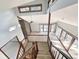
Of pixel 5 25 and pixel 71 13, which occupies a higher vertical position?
pixel 71 13

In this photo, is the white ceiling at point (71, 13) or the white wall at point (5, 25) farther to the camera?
the white wall at point (5, 25)

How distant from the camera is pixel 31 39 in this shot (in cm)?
782

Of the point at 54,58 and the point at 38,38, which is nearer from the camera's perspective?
the point at 54,58

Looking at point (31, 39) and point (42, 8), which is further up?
point (42, 8)

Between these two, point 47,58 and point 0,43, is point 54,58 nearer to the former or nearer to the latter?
point 47,58

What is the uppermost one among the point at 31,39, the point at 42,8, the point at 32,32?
the point at 42,8

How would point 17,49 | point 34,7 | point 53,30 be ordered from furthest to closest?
1. point 53,30
2. point 17,49
3. point 34,7

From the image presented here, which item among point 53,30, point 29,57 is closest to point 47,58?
point 29,57

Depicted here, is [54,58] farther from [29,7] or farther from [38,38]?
[38,38]

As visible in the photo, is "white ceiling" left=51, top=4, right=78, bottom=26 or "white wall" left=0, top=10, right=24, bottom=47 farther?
"white wall" left=0, top=10, right=24, bottom=47

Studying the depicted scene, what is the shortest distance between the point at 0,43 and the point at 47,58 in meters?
1.81

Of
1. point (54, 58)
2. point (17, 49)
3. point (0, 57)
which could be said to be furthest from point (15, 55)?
point (54, 58)

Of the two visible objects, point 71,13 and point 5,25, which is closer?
point 71,13

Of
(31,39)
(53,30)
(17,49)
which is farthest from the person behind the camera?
(31,39)
